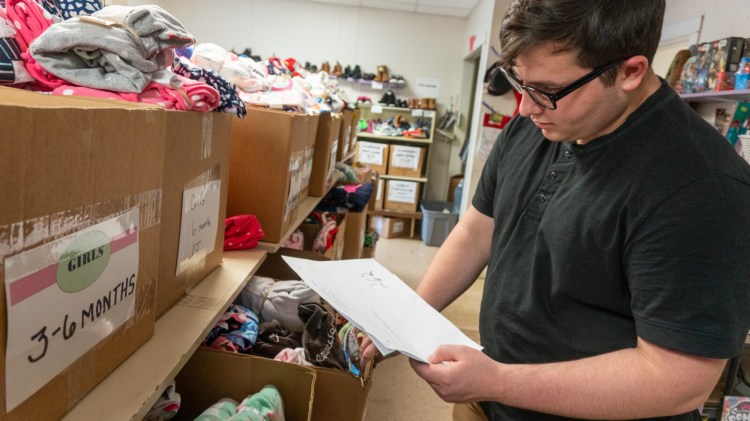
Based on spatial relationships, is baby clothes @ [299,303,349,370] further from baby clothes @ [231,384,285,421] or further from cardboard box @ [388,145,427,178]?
cardboard box @ [388,145,427,178]

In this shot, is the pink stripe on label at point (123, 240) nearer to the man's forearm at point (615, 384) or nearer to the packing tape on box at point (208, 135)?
the packing tape on box at point (208, 135)

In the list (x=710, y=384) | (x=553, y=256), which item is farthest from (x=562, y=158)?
(x=710, y=384)

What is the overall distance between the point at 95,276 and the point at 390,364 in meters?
2.43

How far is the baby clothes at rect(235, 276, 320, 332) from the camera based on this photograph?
153cm

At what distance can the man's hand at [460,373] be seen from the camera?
2.69 feet

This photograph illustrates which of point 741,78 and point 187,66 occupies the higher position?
point 741,78

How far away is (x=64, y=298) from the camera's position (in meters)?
0.59

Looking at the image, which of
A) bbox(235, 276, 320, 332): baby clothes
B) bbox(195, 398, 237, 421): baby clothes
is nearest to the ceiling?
bbox(235, 276, 320, 332): baby clothes

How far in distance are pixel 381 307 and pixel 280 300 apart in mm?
660

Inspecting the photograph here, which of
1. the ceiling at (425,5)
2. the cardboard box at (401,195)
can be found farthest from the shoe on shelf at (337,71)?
the cardboard box at (401,195)

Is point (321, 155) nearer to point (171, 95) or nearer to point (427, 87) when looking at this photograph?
point (171, 95)

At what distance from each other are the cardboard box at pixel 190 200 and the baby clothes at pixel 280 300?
343 mm

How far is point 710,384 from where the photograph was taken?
0.79m

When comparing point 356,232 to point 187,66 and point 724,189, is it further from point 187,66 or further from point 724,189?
point 724,189
